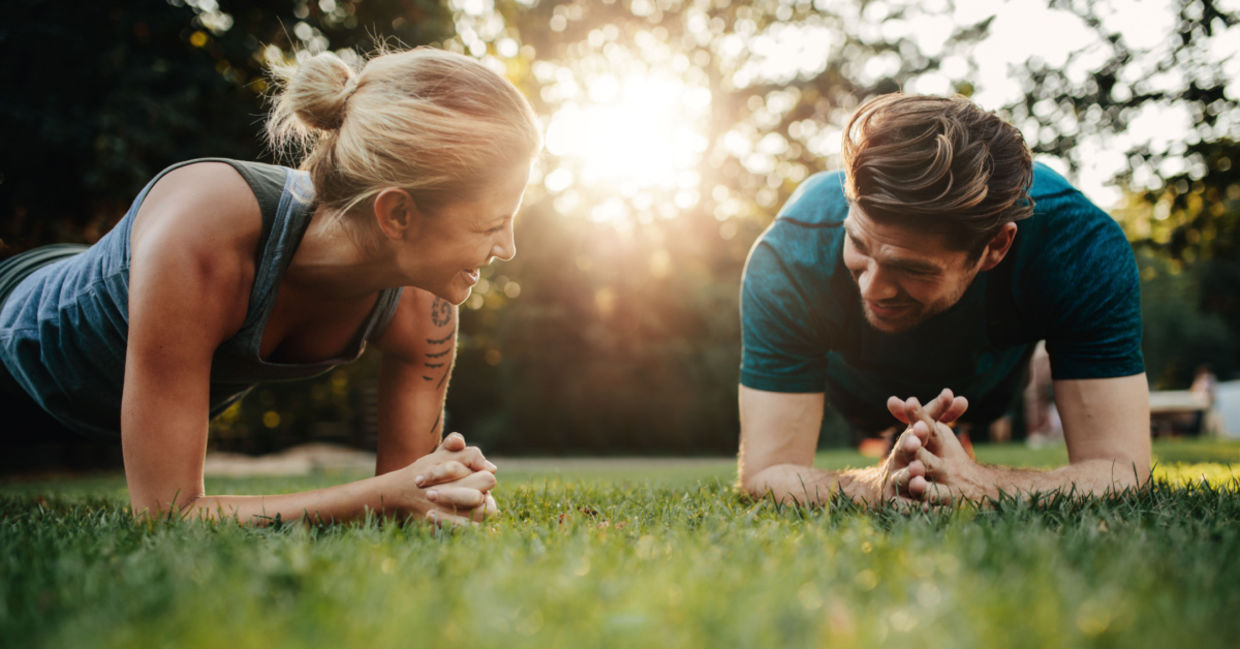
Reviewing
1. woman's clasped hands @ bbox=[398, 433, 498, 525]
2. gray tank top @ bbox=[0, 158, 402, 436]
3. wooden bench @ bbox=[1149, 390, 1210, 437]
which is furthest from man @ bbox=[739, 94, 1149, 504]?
wooden bench @ bbox=[1149, 390, 1210, 437]

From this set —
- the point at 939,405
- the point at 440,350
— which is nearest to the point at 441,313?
the point at 440,350

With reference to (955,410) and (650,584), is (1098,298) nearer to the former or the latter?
(955,410)

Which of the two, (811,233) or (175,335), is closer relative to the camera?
(175,335)

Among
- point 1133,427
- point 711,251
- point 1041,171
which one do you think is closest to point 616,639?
point 1133,427

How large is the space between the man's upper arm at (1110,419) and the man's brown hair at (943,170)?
0.75 metres

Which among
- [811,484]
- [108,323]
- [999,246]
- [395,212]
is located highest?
[395,212]

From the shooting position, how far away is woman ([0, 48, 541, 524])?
2.37 metres

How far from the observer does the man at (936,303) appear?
106 inches

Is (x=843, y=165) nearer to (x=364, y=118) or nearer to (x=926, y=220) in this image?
(x=926, y=220)

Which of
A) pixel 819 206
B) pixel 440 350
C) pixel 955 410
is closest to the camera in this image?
pixel 955 410

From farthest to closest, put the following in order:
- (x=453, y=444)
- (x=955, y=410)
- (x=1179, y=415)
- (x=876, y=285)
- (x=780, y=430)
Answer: (x=1179, y=415)
(x=780, y=430)
(x=876, y=285)
(x=955, y=410)
(x=453, y=444)

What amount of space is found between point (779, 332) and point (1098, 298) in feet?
4.09

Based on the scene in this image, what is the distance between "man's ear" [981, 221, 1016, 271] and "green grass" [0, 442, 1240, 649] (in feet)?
3.51

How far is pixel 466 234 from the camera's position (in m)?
2.68
